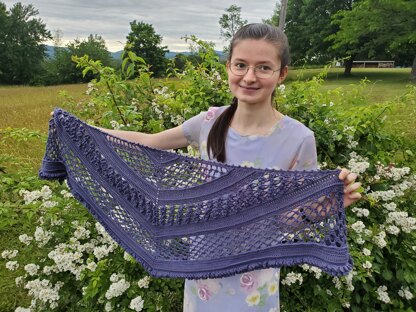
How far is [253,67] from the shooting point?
1.38 m

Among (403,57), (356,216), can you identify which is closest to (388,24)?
(403,57)

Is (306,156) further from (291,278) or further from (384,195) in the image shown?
(384,195)

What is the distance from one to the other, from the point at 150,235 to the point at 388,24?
97.6 ft

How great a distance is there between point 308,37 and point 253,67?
1440 inches

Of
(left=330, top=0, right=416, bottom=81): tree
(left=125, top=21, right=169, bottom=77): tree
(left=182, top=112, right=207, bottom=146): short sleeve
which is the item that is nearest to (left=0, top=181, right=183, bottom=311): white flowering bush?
(left=182, top=112, right=207, bottom=146): short sleeve

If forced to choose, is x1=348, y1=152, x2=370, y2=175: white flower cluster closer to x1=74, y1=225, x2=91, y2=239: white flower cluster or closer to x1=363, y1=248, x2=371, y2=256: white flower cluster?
x1=363, y1=248, x2=371, y2=256: white flower cluster

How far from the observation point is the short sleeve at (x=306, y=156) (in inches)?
56.0

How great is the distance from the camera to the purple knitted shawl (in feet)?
4.35

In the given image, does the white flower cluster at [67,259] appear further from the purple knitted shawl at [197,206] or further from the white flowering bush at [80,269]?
the purple knitted shawl at [197,206]

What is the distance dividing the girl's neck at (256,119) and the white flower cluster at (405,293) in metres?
1.72

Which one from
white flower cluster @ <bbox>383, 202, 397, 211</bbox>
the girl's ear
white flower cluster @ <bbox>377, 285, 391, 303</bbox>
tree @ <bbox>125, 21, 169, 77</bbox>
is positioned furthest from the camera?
tree @ <bbox>125, 21, 169, 77</bbox>

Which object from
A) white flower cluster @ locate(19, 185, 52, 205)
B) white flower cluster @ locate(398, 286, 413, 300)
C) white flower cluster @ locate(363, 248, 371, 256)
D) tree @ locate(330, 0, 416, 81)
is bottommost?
white flower cluster @ locate(398, 286, 413, 300)

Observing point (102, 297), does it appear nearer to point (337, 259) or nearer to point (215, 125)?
point (215, 125)

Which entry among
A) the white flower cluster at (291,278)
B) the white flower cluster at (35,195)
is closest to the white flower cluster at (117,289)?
the white flower cluster at (35,195)
